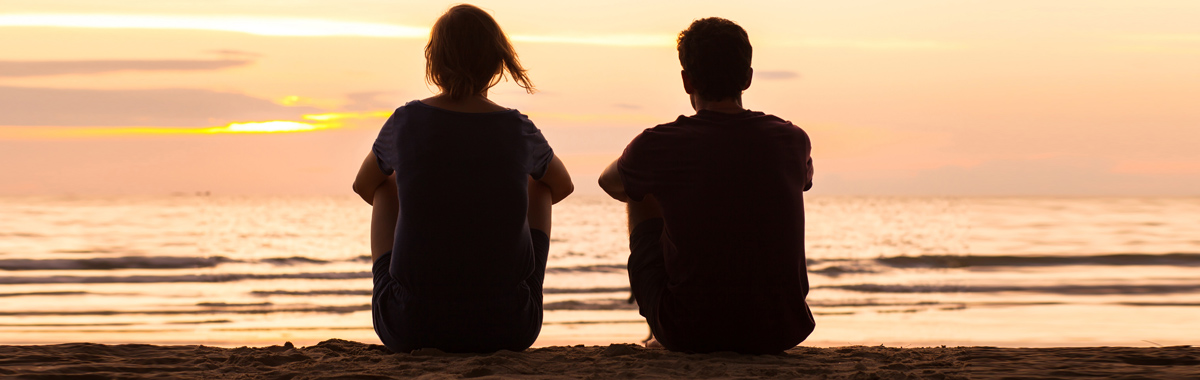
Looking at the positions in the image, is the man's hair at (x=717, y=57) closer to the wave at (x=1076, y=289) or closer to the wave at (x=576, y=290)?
the wave at (x=576, y=290)

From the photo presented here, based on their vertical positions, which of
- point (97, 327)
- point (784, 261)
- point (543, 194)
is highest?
point (543, 194)

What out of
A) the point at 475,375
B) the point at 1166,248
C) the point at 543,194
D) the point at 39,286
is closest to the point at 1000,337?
the point at 543,194

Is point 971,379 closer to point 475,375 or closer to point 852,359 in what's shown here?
point 852,359

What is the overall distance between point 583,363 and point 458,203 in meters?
0.61

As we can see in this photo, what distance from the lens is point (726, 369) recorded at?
2.44 meters

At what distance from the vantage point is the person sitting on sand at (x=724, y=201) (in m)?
2.51

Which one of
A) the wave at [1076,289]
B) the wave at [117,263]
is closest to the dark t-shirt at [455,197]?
the wave at [1076,289]

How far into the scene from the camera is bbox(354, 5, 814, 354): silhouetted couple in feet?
8.26

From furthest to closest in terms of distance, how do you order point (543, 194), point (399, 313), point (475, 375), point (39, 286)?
point (39, 286) < point (543, 194) < point (399, 313) < point (475, 375)

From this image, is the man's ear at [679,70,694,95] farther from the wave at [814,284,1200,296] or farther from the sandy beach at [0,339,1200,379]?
the wave at [814,284,1200,296]

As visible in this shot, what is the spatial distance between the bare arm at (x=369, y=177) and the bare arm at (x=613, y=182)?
0.68 m

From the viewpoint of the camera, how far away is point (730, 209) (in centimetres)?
250

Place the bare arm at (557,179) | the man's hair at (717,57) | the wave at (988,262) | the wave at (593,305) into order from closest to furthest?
the man's hair at (717,57) → the bare arm at (557,179) → the wave at (593,305) → the wave at (988,262)

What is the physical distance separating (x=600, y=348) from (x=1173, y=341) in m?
3.12
